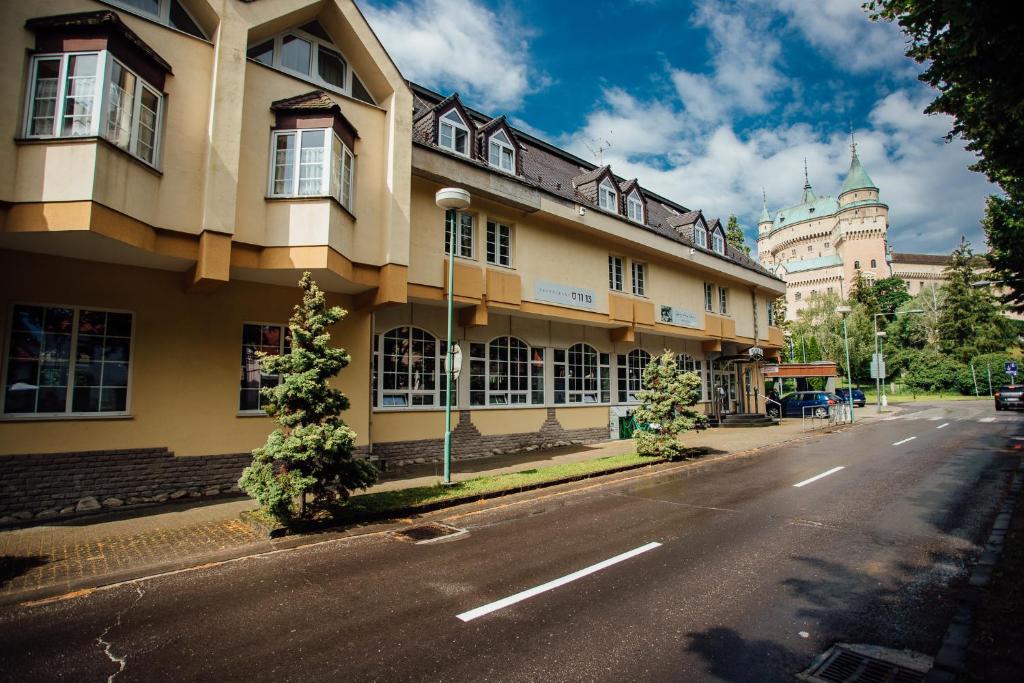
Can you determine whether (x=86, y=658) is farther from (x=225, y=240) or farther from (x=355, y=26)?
(x=355, y=26)

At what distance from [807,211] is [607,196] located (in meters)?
111

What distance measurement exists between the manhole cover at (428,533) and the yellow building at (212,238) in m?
5.11

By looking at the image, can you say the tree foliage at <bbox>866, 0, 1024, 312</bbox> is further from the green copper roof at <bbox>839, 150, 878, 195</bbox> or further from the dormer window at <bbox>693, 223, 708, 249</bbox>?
the green copper roof at <bbox>839, 150, 878, 195</bbox>

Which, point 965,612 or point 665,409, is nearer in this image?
point 965,612

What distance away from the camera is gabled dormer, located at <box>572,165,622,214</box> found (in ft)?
66.2

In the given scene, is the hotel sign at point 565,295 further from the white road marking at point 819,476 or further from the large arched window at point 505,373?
the white road marking at point 819,476

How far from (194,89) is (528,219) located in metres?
9.81

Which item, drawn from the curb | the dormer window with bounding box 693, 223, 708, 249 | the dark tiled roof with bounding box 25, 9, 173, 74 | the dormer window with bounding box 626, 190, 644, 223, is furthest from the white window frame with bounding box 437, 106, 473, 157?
the dormer window with bounding box 693, 223, 708, 249

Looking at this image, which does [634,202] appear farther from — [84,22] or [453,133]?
[84,22]

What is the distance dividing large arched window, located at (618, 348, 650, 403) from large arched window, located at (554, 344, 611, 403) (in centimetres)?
87

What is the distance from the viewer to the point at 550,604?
16.3 ft

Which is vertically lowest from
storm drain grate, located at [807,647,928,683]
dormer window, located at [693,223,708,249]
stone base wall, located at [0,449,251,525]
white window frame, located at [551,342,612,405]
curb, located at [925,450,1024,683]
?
storm drain grate, located at [807,647,928,683]

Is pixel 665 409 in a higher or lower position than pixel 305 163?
lower

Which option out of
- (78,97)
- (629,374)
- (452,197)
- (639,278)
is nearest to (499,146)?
(452,197)
